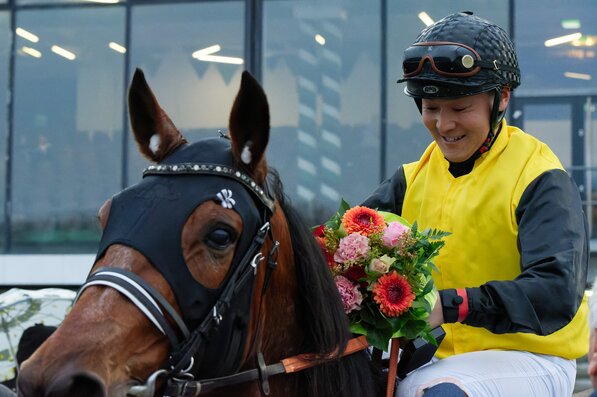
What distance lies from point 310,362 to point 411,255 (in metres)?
0.47

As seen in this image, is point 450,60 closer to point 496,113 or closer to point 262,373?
point 496,113

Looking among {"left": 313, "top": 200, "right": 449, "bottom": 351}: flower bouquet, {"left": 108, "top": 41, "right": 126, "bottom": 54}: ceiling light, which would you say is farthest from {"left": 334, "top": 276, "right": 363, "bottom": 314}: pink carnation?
{"left": 108, "top": 41, "right": 126, "bottom": 54}: ceiling light

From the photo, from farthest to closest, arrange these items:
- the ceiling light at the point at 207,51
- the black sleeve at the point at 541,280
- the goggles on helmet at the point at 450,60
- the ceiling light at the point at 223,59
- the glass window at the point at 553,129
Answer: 1. the ceiling light at the point at 207,51
2. the ceiling light at the point at 223,59
3. the glass window at the point at 553,129
4. the goggles on helmet at the point at 450,60
5. the black sleeve at the point at 541,280

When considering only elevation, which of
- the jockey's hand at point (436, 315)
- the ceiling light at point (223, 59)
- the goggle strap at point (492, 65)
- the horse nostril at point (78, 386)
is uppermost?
the ceiling light at point (223, 59)

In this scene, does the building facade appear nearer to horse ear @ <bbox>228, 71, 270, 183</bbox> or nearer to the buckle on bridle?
horse ear @ <bbox>228, 71, 270, 183</bbox>

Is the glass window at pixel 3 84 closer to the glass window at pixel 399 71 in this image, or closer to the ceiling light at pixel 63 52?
the ceiling light at pixel 63 52

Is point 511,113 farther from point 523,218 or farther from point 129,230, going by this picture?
point 129,230

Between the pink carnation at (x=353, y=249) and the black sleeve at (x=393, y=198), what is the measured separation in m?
0.62

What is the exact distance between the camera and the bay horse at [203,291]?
6.19 feet

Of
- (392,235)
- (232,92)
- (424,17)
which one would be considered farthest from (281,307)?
(232,92)

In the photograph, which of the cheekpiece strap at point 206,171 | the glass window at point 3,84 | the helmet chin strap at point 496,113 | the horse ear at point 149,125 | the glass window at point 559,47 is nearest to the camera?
the cheekpiece strap at point 206,171

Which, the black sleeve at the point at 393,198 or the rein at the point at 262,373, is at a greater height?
the black sleeve at the point at 393,198

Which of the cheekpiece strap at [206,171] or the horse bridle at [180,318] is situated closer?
the horse bridle at [180,318]

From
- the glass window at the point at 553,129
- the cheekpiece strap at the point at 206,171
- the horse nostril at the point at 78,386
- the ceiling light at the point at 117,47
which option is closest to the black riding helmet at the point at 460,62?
the cheekpiece strap at the point at 206,171
